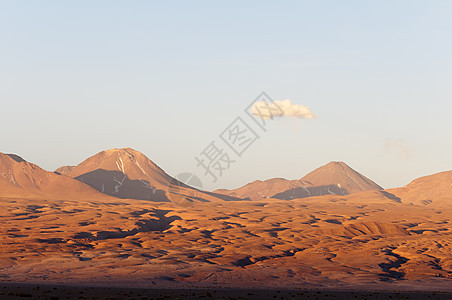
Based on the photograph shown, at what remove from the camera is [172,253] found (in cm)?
9394

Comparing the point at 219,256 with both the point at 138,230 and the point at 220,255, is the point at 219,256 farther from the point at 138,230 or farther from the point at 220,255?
the point at 138,230

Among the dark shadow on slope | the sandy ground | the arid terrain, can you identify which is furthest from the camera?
the dark shadow on slope

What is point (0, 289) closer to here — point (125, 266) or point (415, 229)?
point (125, 266)

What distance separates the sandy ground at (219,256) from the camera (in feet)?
214

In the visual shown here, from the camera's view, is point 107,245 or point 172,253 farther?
point 107,245

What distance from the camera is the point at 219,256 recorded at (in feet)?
299

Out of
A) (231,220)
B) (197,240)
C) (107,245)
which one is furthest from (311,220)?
(107,245)

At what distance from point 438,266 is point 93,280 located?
58.1 m

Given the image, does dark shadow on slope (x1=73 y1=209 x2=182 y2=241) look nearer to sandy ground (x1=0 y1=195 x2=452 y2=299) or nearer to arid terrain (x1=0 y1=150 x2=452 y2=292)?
sandy ground (x1=0 y1=195 x2=452 y2=299)

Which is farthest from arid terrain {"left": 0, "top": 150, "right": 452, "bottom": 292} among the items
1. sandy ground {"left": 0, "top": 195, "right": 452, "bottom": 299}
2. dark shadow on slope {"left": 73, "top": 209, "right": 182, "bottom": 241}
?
dark shadow on slope {"left": 73, "top": 209, "right": 182, "bottom": 241}

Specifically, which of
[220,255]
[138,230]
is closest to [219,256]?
[220,255]

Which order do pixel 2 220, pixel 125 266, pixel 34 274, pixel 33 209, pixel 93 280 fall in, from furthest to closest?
pixel 33 209 → pixel 2 220 → pixel 125 266 → pixel 34 274 → pixel 93 280

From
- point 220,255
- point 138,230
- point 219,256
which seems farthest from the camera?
point 138,230

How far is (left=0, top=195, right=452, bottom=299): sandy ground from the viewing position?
2574 inches
